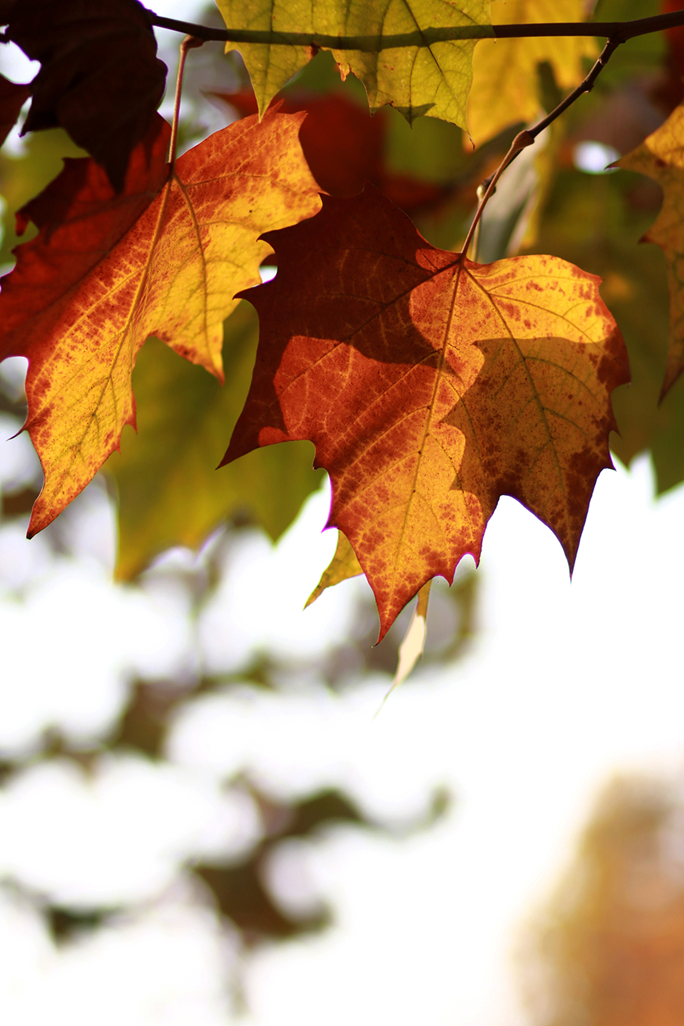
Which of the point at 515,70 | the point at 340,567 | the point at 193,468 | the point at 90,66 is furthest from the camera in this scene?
the point at 193,468

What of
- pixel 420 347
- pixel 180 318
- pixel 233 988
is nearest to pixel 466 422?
pixel 420 347

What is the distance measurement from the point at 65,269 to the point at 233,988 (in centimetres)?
815

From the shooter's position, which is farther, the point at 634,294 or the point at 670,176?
the point at 634,294

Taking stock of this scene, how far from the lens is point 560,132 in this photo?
791 mm

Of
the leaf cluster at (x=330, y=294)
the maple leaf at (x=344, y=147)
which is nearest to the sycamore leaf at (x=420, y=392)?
the leaf cluster at (x=330, y=294)

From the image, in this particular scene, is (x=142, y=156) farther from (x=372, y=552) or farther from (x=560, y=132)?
(x=560, y=132)

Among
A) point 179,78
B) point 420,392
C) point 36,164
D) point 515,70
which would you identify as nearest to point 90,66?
point 179,78

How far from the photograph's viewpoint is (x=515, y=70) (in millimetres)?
735

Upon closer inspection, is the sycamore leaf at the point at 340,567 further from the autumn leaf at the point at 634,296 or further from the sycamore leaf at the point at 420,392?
the autumn leaf at the point at 634,296

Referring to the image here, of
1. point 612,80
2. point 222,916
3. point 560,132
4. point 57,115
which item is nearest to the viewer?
point 57,115

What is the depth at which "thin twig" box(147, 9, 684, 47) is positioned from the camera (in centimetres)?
35

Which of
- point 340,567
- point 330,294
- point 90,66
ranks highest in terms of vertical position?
point 90,66

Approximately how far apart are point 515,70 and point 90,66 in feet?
1.77

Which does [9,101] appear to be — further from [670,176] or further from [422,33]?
[670,176]
